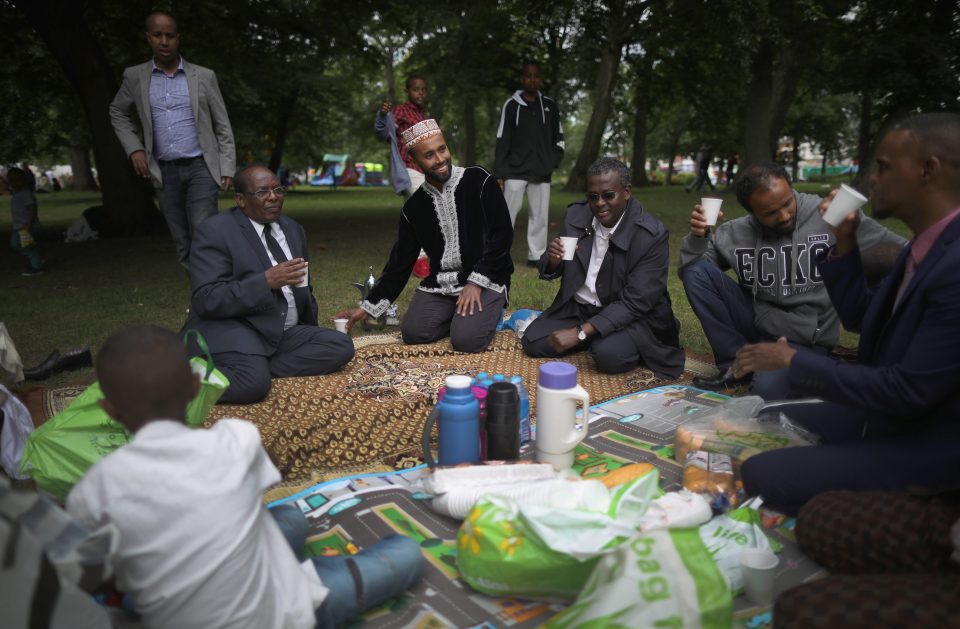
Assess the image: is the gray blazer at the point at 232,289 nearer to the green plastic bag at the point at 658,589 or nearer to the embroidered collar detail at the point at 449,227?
the embroidered collar detail at the point at 449,227

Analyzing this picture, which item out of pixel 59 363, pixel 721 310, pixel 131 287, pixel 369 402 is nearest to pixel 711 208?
pixel 721 310

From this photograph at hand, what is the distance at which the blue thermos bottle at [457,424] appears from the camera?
258 centimetres

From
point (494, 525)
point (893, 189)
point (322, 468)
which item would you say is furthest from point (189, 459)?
point (893, 189)

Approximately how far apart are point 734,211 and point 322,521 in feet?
46.9

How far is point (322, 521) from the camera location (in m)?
2.59

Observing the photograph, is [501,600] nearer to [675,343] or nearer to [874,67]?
[675,343]

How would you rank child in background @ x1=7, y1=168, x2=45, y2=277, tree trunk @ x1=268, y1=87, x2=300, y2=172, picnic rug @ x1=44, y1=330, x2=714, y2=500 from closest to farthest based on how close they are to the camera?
1. picnic rug @ x1=44, y1=330, x2=714, y2=500
2. child in background @ x1=7, y1=168, x2=45, y2=277
3. tree trunk @ x1=268, y1=87, x2=300, y2=172

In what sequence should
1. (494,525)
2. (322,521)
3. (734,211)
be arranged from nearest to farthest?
(494,525)
(322,521)
(734,211)

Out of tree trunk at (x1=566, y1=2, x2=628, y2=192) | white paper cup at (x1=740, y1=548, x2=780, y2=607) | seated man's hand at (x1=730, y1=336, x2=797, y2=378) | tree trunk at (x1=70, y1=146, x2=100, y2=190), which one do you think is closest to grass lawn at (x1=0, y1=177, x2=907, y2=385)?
seated man's hand at (x1=730, y1=336, x2=797, y2=378)

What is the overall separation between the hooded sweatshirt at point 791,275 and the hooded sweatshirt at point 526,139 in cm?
426

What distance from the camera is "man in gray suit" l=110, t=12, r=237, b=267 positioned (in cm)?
579

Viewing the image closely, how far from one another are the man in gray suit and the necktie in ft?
6.83

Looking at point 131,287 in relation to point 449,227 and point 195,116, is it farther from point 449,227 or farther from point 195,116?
point 449,227

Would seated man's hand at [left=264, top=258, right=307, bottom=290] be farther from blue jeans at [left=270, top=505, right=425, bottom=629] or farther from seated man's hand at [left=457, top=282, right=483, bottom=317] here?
blue jeans at [left=270, top=505, right=425, bottom=629]
